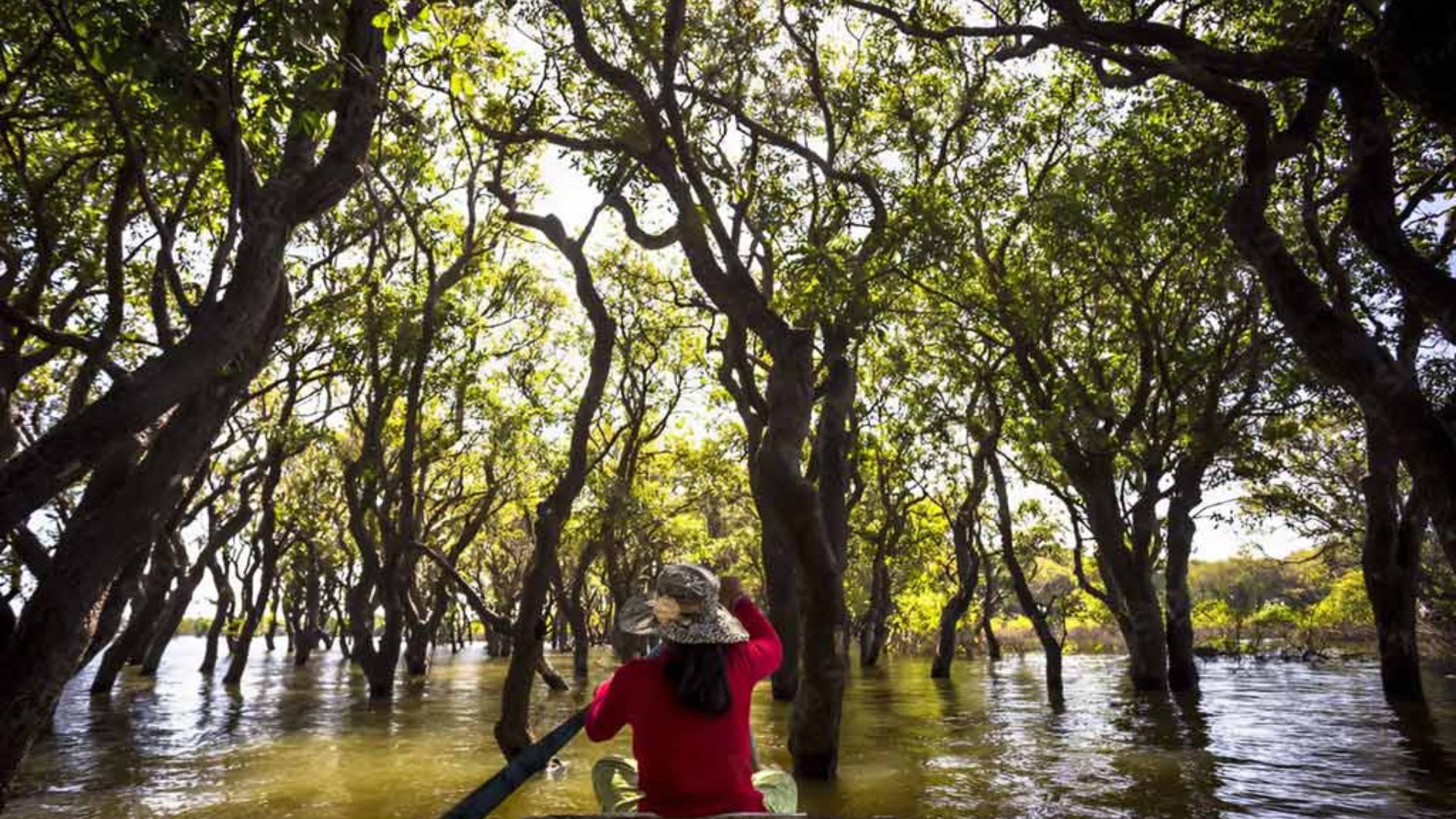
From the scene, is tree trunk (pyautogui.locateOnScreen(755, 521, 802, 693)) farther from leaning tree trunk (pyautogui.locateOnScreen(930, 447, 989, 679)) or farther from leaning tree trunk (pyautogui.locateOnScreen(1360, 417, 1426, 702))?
leaning tree trunk (pyautogui.locateOnScreen(1360, 417, 1426, 702))

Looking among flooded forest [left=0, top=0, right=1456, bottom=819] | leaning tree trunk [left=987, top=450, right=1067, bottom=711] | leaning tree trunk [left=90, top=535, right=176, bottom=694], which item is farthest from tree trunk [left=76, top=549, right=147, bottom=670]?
leaning tree trunk [left=987, top=450, right=1067, bottom=711]

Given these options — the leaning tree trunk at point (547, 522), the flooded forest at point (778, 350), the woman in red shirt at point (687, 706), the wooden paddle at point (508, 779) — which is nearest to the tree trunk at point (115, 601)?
the flooded forest at point (778, 350)

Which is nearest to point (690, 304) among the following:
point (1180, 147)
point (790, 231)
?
point (790, 231)

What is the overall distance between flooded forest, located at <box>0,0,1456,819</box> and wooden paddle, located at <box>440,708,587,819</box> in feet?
14.2

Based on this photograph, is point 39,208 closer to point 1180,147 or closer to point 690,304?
point 690,304

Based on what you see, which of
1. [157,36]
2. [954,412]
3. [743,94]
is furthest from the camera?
[954,412]

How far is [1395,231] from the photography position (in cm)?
827

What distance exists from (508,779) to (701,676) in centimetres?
92

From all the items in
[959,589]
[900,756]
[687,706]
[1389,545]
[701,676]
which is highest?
[1389,545]

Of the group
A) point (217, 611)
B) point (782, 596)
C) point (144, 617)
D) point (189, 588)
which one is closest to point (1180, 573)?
point (782, 596)

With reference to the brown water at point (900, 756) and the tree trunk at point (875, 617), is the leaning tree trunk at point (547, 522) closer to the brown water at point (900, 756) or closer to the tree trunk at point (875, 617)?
the brown water at point (900, 756)

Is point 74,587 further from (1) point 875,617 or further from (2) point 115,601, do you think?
(1) point 875,617

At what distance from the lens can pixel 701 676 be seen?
3.96m

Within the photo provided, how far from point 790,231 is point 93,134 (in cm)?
1149
